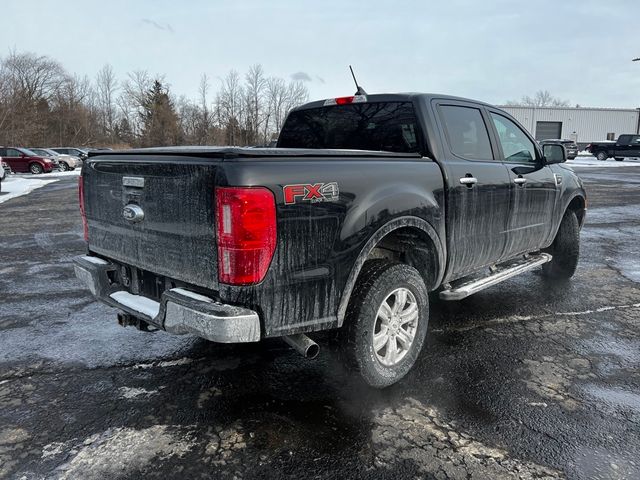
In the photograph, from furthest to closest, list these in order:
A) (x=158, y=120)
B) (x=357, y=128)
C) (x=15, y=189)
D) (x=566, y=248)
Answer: (x=158, y=120) → (x=15, y=189) → (x=566, y=248) → (x=357, y=128)

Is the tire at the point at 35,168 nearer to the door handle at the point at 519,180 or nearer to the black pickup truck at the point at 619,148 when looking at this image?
Result: the door handle at the point at 519,180

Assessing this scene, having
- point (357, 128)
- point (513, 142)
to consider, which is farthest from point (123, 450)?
point (513, 142)

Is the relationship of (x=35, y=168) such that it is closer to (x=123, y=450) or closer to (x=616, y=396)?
(x=123, y=450)

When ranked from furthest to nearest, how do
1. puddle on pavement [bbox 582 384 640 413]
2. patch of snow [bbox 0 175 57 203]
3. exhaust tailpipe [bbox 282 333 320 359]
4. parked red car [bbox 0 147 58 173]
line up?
1. parked red car [bbox 0 147 58 173]
2. patch of snow [bbox 0 175 57 203]
3. puddle on pavement [bbox 582 384 640 413]
4. exhaust tailpipe [bbox 282 333 320 359]

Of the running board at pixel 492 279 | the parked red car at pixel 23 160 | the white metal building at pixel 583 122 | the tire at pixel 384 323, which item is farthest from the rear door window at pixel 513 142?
the white metal building at pixel 583 122

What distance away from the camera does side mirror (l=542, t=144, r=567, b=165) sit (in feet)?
16.3

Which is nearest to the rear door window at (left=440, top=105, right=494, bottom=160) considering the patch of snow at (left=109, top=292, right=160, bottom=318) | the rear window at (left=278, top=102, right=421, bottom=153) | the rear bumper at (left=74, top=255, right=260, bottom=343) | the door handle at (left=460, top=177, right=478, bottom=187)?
the door handle at (left=460, top=177, right=478, bottom=187)

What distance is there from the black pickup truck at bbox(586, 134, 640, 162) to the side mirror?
38892mm

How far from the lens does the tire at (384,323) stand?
303cm

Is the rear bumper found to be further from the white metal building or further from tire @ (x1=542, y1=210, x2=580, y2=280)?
the white metal building

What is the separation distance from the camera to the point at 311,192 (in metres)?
2.66

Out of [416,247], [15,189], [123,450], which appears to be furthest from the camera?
[15,189]

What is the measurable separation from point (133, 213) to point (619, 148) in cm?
4340

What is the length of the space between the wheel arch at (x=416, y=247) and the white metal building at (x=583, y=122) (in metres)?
57.0
